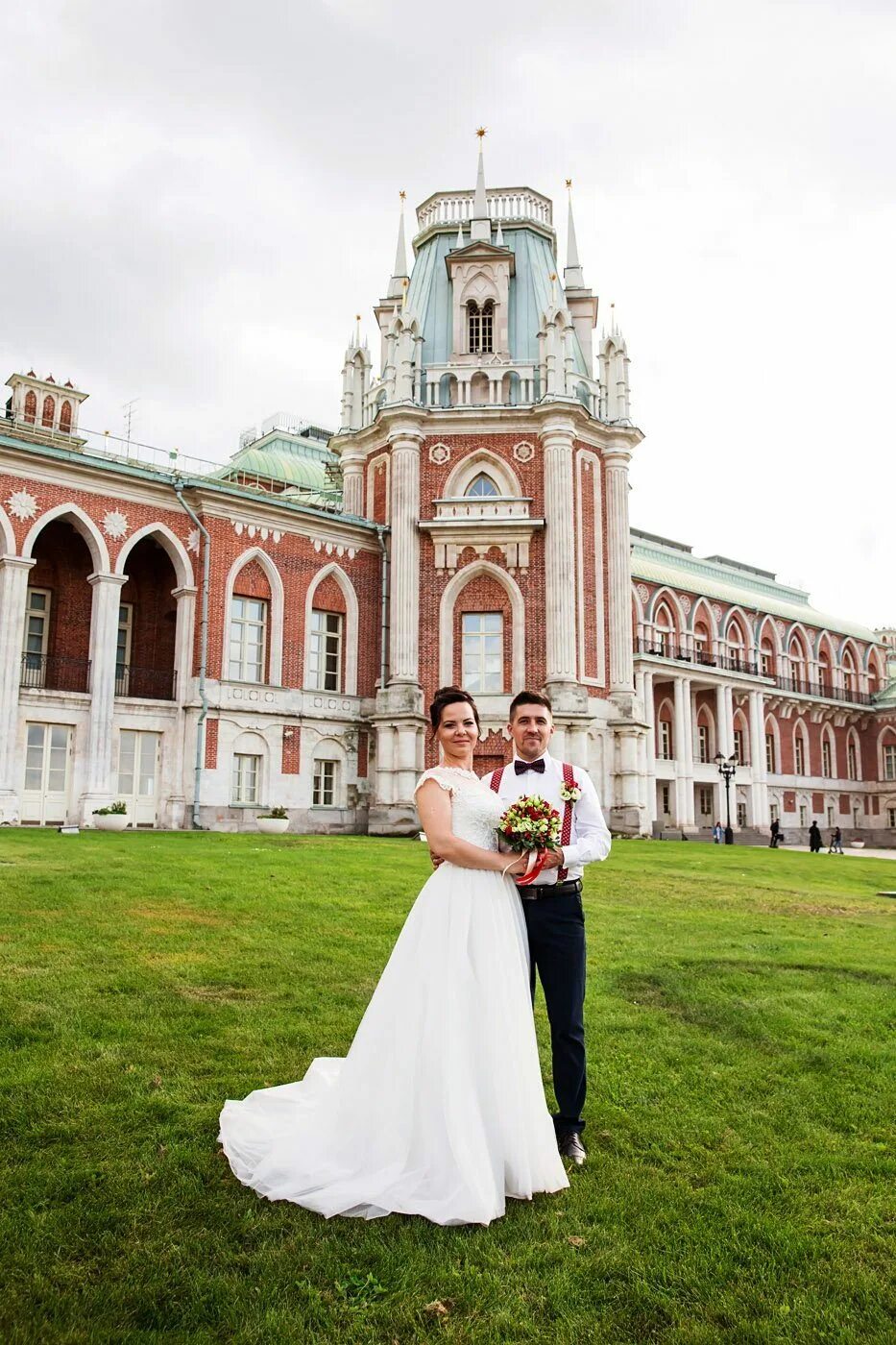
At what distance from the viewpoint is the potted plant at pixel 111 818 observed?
25.3 meters

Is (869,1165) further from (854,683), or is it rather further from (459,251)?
(854,683)

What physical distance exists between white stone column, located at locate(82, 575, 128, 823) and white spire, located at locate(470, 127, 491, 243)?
18075 millimetres

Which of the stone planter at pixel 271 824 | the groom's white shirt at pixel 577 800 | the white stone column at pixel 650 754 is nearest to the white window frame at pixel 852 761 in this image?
the white stone column at pixel 650 754

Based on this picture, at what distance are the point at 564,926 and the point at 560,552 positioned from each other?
2680 centimetres

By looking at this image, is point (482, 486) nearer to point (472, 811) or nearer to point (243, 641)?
point (243, 641)

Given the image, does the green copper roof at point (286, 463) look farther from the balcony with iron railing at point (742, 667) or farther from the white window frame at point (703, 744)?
the white window frame at point (703, 744)

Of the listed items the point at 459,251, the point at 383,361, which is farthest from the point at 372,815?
the point at 459,251

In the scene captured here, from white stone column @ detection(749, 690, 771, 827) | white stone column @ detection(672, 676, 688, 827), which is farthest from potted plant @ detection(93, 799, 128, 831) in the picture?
white stone column @ detection(749, 690, 771, 827)

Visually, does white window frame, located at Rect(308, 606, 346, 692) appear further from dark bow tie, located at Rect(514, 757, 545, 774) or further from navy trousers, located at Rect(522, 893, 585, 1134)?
navy trousers, located at Rect(522, 893, 585, 1134)

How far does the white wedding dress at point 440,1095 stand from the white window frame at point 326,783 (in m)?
26.0

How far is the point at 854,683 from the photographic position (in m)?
66.1

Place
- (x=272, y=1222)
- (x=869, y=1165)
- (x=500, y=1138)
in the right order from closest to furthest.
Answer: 1. (x=272, y=1222)
2. (x=500, y=1138)
3. (x=869, y=1165)

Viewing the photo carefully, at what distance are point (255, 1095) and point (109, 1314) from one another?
1861 mm

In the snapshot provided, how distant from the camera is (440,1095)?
471cm
